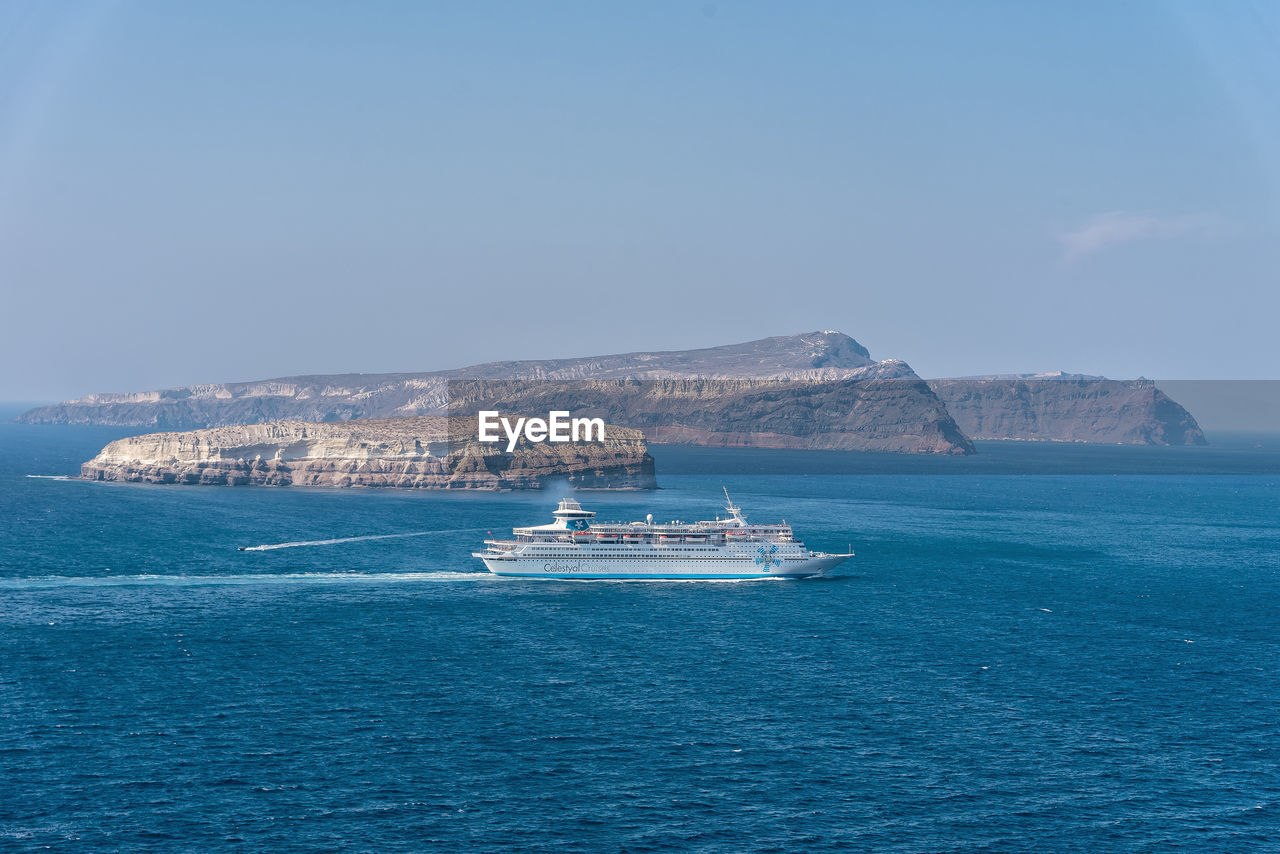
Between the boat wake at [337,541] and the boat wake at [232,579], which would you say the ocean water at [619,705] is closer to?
the boat wake at [232,579]

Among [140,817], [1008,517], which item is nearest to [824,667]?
[140,817]

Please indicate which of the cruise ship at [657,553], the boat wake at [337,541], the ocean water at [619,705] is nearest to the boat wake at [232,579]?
the ocean water at [619,705]

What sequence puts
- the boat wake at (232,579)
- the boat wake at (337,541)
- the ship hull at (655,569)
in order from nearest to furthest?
the boat wake at (232,579) → the ship hull at (655,569) → the boat wake at (337,541)

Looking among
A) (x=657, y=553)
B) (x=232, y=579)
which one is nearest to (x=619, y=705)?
(x=657, y=553)

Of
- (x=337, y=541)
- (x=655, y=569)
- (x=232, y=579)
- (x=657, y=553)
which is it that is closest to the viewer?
(x=232, y=579)

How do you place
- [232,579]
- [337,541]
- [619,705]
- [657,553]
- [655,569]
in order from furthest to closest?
[337,541] → [657,553] → [655,569] → [232,579] → [619,705]

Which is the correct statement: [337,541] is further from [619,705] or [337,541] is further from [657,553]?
[619,705]

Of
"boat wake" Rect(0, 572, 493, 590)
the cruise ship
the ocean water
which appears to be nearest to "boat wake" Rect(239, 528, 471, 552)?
the ocean water
